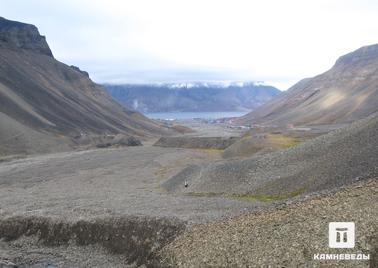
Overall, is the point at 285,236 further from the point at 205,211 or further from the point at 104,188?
the point at 104,188

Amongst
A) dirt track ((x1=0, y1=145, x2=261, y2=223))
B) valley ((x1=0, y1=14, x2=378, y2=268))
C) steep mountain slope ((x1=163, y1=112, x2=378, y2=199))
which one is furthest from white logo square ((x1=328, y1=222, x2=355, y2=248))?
dirt track ((x1=0, y1=145, x2=261, y2=223))

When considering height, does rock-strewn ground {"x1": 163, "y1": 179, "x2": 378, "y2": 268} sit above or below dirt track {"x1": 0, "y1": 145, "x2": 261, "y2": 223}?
above

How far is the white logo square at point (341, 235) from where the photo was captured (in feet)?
86.7

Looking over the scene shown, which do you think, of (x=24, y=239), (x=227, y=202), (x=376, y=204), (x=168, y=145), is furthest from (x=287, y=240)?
(x=168, y=145)

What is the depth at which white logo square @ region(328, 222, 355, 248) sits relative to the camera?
2643cm

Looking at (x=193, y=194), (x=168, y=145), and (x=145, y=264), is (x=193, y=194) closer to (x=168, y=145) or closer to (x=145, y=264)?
(x=145, y=264)

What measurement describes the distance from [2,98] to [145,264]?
448 ft

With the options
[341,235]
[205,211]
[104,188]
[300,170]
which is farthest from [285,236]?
[104,188]

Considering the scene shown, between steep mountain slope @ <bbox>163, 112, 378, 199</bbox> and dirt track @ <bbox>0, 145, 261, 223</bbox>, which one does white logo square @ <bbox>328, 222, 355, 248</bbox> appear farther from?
dirt track @ <bbox>0, 145, 261, 223</bbox>

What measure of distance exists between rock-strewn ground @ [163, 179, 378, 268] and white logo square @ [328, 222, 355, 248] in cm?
28

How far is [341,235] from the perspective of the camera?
27094 mm

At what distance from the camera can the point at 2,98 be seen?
157m

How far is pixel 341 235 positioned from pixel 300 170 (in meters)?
23.4

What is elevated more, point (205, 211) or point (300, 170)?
point (300, 170)
